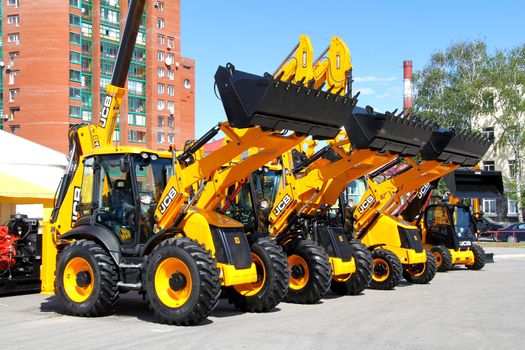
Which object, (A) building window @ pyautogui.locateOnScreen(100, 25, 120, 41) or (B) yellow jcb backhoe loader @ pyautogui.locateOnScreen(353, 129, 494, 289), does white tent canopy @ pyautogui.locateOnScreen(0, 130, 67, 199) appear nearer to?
(B) yellow jcb backhoe loader @ pyautogui.locateOnScreen(353, 129, 494, 289)

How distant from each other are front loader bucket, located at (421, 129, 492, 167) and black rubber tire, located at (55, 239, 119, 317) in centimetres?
826

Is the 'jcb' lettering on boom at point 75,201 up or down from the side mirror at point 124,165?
down

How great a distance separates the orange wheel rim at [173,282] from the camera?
9820 millimetres

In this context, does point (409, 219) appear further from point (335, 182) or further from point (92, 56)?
point (92, 56)

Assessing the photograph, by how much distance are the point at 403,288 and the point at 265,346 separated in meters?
7.78

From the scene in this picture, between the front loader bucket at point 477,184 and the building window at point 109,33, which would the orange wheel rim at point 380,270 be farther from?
the building window at point 109,33

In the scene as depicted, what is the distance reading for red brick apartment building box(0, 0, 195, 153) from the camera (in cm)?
6612

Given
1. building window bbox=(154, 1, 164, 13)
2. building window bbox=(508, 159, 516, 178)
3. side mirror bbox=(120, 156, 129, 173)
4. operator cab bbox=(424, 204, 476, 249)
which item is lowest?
operator cab bbox=(424, 204, 476, 249)

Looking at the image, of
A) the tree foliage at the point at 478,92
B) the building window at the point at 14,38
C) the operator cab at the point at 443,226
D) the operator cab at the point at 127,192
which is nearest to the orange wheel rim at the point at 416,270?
the operator cab at the point at 443,226

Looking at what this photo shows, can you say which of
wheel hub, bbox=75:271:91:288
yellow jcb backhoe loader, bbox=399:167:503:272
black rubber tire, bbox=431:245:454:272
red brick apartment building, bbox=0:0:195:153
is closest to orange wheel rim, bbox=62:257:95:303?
wheel hub, bbox=75:271:91:288

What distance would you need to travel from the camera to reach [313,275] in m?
12.3

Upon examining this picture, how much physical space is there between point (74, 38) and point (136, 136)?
1269 centimetres

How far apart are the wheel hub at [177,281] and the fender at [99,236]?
4.13ft

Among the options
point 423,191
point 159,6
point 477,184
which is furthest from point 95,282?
point 159,6
